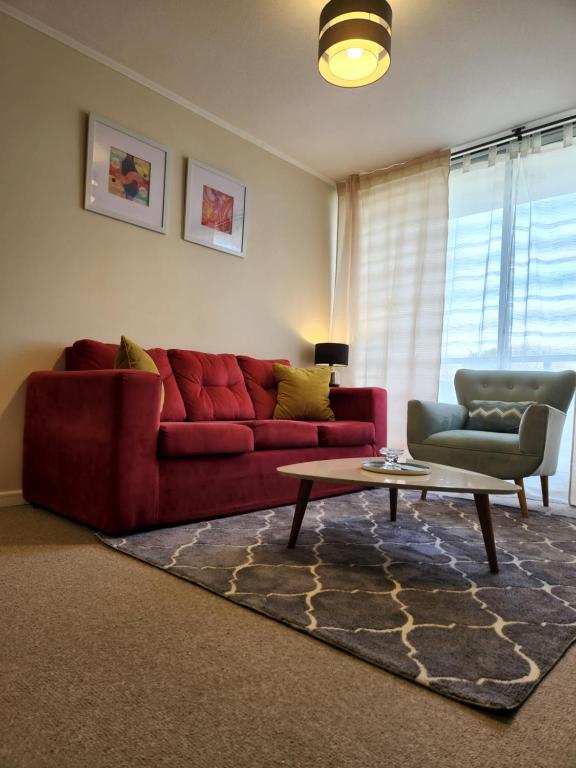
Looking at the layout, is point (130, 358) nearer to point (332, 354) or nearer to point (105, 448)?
point (105, 448)

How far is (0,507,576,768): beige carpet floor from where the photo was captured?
0.85m

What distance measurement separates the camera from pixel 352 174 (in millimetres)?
4680

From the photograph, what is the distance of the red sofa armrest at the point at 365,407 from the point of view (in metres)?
3.45

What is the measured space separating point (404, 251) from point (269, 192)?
1221mm

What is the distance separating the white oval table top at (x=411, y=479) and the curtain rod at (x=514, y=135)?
291 cm

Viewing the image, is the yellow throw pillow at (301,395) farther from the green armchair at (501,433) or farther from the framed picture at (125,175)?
the framed picture at (125,175)

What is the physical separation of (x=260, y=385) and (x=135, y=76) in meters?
2.13

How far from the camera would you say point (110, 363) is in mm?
2752

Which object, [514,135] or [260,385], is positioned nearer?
[260,385]

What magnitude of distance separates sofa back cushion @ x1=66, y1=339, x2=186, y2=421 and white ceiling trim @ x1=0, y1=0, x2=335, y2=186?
173cm

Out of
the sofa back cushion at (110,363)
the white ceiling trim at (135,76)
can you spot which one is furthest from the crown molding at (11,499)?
the white ceiling trim at (135,76)

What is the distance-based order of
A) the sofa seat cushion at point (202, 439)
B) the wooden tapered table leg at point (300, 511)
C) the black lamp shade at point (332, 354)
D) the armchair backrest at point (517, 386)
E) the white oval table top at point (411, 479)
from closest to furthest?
the white oval table top at point (411, 479) < the wooden tapered table leg at point (300, 511) < the sofa seat cushion at point (202, 439) < the armchair backrest at point (517, 386) < the black lamp shade at point (332, 354)

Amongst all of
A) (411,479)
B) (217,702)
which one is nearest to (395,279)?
(411,479)

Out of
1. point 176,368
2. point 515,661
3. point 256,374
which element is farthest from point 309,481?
point 256,374
